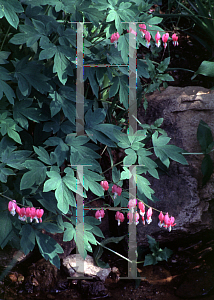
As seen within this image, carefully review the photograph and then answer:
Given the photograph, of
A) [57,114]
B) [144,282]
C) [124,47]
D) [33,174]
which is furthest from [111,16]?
[144,282]

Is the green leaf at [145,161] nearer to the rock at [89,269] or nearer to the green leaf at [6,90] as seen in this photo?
the green leaf at [6,90]

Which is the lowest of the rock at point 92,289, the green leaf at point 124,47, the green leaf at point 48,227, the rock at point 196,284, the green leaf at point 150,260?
the rock at point 92,289

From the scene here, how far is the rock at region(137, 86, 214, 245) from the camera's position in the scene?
220 cm

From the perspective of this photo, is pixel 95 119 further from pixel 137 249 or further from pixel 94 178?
pixel 137 249

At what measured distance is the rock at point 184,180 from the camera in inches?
86.7

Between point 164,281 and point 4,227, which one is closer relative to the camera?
point 4,227

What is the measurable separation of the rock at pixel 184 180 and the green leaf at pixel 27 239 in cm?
88

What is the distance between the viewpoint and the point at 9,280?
2041 millimetres

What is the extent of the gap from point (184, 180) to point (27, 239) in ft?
3.80

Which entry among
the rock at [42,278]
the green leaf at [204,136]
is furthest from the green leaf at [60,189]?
the green leaf at [204,136]

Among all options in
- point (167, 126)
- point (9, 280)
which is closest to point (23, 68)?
point (167, 126)

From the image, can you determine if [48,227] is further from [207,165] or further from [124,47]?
[207,165]

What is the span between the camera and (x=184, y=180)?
223 cm

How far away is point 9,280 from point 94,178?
1036mm
